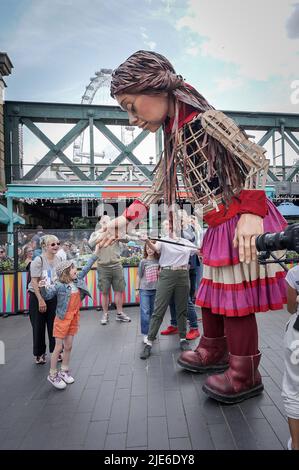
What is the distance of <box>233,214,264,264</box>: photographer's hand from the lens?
5.35ft

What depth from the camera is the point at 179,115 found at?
1982 millimetres

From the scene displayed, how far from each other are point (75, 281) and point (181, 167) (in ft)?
4.88

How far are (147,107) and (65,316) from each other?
180cm

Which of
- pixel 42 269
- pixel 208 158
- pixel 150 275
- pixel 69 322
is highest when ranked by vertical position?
pixel 208 158

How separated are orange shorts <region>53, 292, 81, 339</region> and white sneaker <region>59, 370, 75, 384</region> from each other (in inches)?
11.8

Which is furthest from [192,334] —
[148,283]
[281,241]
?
[281,241]

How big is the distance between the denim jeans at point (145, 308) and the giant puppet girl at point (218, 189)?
67.9 inches

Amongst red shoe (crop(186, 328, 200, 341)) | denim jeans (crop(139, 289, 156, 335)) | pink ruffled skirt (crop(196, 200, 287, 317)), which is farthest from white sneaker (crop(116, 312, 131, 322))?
pink ruffled skirt (crop(196, 200, 287, 317))

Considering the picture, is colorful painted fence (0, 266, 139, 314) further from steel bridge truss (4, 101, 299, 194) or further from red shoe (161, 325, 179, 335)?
steel bridge truss (4, 101, 299, 194)

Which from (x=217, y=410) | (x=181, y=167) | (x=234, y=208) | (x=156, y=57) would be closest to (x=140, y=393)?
(x=217, y=410)

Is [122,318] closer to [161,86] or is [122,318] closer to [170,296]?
[170,296]

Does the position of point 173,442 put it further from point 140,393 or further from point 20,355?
A: point 20,355

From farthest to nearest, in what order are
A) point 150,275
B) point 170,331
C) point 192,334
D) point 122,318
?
1. point 122,318
2. point 170,331
3. point 150,275
4. point 192,334

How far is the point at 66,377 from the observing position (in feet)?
8.45
